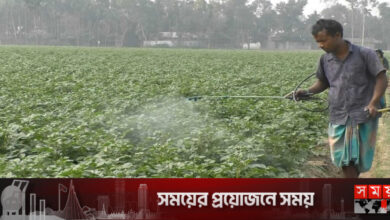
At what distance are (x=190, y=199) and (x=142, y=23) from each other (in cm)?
8366

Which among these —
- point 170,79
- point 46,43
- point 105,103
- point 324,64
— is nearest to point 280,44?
point 46,43

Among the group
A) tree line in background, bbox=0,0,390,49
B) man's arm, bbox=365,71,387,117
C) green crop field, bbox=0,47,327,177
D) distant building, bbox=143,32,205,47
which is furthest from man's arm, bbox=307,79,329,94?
distant building, bbox=143,32,205,47

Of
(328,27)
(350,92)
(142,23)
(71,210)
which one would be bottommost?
(71,210)

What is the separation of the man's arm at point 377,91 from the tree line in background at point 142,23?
7616cm

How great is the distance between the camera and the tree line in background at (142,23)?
274 ft

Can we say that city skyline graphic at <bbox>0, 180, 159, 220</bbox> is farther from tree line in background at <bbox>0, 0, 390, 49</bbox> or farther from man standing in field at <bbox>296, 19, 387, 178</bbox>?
tree line in background at <bbox>0, 0, 390, 49</bbox>

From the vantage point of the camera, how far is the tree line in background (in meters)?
83.6

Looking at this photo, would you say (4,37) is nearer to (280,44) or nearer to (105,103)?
(280,44)

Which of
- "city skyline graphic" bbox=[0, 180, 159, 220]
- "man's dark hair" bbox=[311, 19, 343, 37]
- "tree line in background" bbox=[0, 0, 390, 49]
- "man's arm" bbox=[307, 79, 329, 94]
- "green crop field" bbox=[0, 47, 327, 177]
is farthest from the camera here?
"tree line in background" bbox=[0, 0, 390, 49]

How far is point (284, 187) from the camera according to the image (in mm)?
4066

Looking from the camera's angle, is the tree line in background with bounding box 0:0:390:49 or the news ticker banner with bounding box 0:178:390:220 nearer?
the news ticker banner with bounding box 0:178:390:220

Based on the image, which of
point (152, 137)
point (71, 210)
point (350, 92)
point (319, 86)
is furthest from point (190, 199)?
point (152, 137)

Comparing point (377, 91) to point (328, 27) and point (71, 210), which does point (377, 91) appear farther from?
point (71, 210)

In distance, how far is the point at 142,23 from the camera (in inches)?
3381
